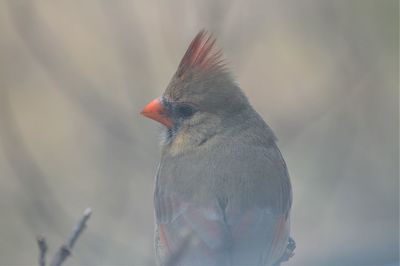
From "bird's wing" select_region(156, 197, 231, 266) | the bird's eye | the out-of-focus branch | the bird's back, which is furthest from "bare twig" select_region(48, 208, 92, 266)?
the bird's eye

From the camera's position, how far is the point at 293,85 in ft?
24.2

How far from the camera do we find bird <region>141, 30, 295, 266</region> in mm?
3674

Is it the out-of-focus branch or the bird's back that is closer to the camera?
the out-of-focus branch

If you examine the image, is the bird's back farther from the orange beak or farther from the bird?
the orange beak

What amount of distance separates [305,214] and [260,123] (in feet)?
7.30

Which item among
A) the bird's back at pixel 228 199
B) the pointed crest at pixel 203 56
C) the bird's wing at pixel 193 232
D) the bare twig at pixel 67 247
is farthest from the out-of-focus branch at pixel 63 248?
the pointed crest at pixel 203 56

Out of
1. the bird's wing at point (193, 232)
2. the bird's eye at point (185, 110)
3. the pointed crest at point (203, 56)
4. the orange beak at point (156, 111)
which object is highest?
the pointed crest at point (203, 56)

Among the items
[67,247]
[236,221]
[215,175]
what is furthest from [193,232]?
[67,247]

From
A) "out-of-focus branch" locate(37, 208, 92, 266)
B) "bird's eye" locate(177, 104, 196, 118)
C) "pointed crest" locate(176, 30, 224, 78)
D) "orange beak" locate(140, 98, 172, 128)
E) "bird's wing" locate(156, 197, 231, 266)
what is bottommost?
"out-of-focus branch" locate(37, 208, 92, 266)

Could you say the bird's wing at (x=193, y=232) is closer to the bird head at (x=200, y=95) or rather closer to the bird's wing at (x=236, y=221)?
the bird's wing at (x=236, y=221)

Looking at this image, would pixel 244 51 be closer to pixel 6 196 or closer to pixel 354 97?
pixel 354 97

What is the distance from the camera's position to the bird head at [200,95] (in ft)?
13.6

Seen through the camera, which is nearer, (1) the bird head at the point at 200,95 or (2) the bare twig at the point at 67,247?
(2) the bare twig at the point at 67,247

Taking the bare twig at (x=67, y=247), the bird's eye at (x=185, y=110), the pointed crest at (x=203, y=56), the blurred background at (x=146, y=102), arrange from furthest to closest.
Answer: the blurred background at (x=146, y=102)
the bird's eye at (x=185, y=110)
the pointed crest at (x=203, y=56)
the bare twig at (x=67, y=247)
